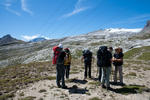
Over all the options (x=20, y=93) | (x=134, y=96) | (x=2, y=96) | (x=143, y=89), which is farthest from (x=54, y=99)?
(x=143, y=89)

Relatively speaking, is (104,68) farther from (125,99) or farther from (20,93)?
(20,93)

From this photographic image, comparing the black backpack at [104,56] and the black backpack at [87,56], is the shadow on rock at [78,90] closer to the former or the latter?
the black backpack at [104,56]

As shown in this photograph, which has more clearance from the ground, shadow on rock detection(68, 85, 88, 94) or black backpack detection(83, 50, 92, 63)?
black backpack detection(83, 50, 92, 63)

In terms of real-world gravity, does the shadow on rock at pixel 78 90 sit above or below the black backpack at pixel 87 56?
below

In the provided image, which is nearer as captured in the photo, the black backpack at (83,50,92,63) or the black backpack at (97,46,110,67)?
the black backpack at (97,46,110,67)

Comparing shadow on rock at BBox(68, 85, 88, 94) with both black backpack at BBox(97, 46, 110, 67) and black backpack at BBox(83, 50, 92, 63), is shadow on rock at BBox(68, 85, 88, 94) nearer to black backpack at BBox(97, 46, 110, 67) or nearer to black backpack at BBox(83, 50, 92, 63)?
black backpack at BBox(97, 46, 110, 67)

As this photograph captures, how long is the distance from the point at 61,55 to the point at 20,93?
385 cm

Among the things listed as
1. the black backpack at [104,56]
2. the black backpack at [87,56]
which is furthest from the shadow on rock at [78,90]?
the black backpack at [87,56]

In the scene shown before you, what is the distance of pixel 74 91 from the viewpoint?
8.11 meters

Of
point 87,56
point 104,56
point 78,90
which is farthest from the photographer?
point 87,56

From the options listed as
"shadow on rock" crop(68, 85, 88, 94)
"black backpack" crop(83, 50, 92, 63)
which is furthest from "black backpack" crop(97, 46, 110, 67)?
"black backpack" crop(83, 50, 92, 63)

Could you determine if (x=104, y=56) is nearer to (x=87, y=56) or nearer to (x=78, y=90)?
(x=87, y=56)

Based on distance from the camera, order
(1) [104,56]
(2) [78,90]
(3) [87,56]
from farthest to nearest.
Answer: (3) [87,56], (2) [78,90], (1) [104,56]

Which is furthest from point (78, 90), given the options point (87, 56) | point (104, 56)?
point (87, 56)
